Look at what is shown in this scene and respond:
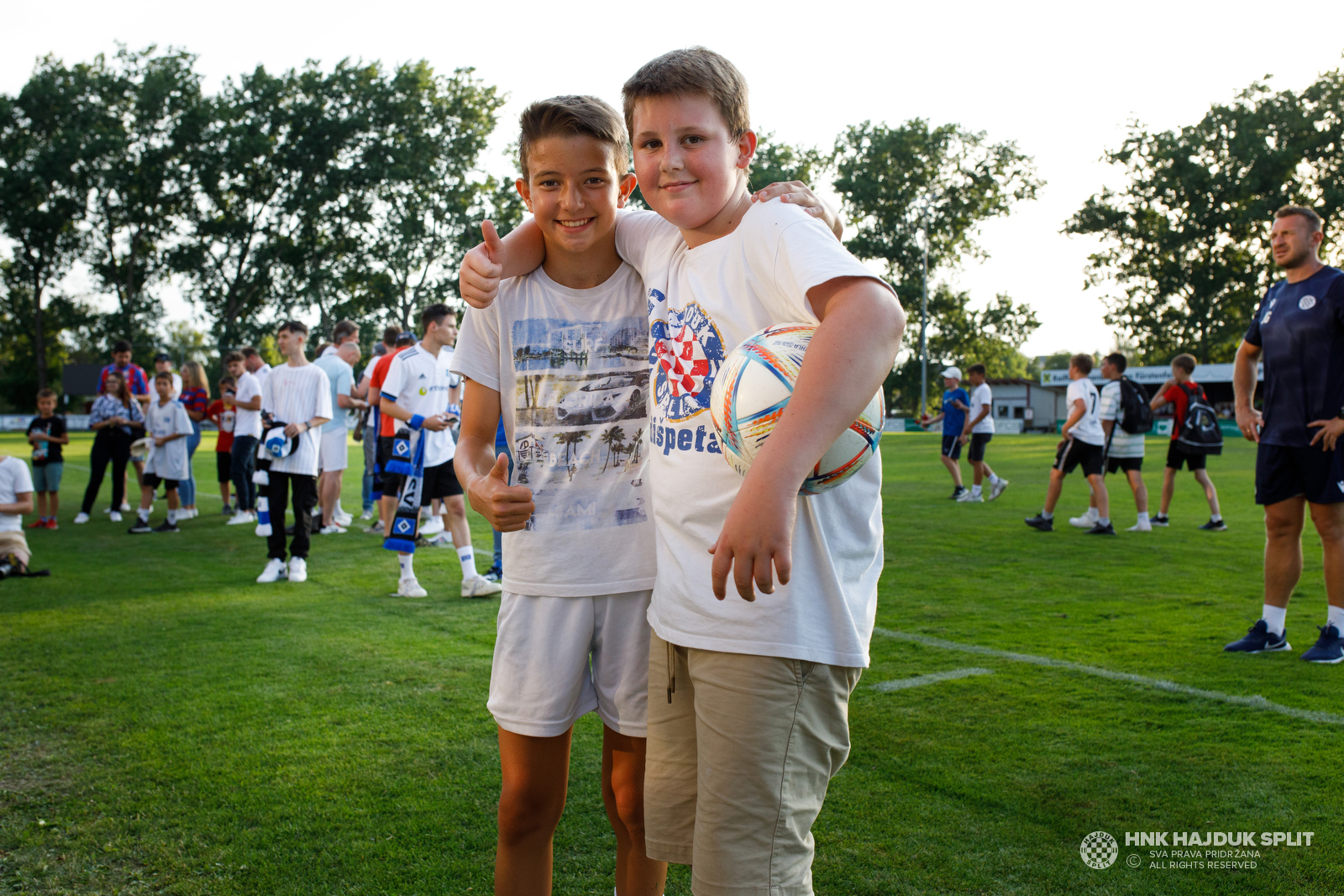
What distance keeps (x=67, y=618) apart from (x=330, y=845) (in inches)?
181

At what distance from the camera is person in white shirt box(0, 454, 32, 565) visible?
24.8ft

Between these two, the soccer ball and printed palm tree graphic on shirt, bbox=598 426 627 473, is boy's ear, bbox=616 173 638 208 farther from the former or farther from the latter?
the soccer ball

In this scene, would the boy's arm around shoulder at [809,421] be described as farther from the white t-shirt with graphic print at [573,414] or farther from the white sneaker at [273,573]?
the white sneaker at [273,573]

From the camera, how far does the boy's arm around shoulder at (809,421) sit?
1400 millimetres

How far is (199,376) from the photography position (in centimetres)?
1336

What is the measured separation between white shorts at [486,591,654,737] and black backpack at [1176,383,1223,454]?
35.4 ft

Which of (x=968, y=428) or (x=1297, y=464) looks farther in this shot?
(x=968, y=428)

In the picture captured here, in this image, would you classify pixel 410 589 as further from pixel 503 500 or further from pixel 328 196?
pixel 328 196

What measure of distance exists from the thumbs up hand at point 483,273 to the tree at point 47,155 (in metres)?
54.1

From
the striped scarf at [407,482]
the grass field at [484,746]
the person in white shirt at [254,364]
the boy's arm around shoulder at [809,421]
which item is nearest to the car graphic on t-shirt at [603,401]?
the boy's arm around shoulder at [809,421]

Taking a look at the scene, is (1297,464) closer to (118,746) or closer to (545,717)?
(545,717)

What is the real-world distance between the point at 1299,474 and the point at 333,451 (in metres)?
9.39

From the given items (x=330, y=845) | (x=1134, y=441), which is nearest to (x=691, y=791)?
(x=330, y=845)
